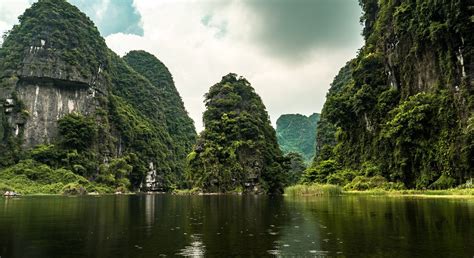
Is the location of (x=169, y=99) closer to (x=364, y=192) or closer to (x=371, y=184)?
(x=371, y=184)

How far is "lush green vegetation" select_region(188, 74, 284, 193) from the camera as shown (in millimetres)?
78062

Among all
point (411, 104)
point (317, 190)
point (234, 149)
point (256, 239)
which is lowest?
point (256, 239)

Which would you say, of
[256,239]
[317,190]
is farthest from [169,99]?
[256,239]

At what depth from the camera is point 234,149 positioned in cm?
8050

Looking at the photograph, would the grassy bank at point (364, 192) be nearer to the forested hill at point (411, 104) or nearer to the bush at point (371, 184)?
the bush at point (371, 184)

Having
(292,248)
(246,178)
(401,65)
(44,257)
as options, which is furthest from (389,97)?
(44,257)

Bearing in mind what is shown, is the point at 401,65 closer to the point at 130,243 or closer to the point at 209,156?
the point at 209,156

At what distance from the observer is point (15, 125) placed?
→ 293 feet

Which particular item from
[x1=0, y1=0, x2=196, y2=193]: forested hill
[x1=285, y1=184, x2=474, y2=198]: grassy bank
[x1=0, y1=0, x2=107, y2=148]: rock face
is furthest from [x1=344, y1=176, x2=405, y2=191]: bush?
[x1=0, y1=0, x2=107, y2=148]: rock face

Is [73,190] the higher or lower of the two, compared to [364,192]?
higher

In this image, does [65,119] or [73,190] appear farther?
[65,119]

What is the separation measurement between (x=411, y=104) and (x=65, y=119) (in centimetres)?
7837

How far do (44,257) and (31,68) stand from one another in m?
96.0

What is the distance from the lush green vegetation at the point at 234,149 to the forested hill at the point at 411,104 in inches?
681
